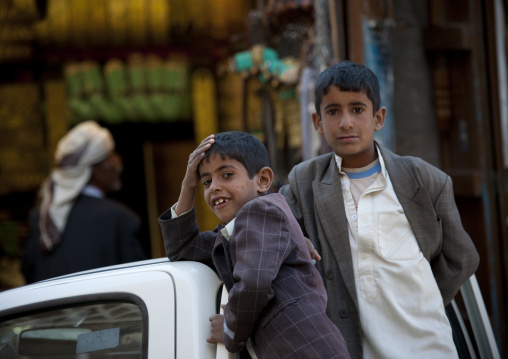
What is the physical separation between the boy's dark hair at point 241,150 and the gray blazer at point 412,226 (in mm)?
295

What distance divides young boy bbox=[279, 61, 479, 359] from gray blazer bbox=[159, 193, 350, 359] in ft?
0.80

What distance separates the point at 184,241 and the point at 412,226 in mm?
658

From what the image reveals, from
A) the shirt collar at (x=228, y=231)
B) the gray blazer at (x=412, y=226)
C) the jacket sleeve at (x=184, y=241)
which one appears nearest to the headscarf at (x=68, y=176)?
the jacket sleeve at (x=184, y=241)

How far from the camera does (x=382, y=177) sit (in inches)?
76.5

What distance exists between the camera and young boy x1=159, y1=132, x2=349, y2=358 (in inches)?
60.3

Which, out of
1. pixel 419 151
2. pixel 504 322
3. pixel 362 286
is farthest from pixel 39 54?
pixel 362 286

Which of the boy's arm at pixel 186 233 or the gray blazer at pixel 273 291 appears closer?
the gray blazer at pixel 273 291

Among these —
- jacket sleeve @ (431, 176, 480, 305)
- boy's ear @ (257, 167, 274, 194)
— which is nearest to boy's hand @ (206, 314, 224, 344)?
boy's ear @ (257, 167, 274, 194)

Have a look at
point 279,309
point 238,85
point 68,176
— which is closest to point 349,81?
point 279,309

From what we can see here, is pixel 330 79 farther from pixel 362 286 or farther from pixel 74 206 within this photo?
pixel 74 206

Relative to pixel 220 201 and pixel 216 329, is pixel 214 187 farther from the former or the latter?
pixel 216 329

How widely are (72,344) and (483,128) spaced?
2.77 meters

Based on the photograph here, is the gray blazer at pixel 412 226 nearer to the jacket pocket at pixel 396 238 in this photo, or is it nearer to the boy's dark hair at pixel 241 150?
the jacket pocket at pixel 396 238

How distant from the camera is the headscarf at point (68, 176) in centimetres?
356
